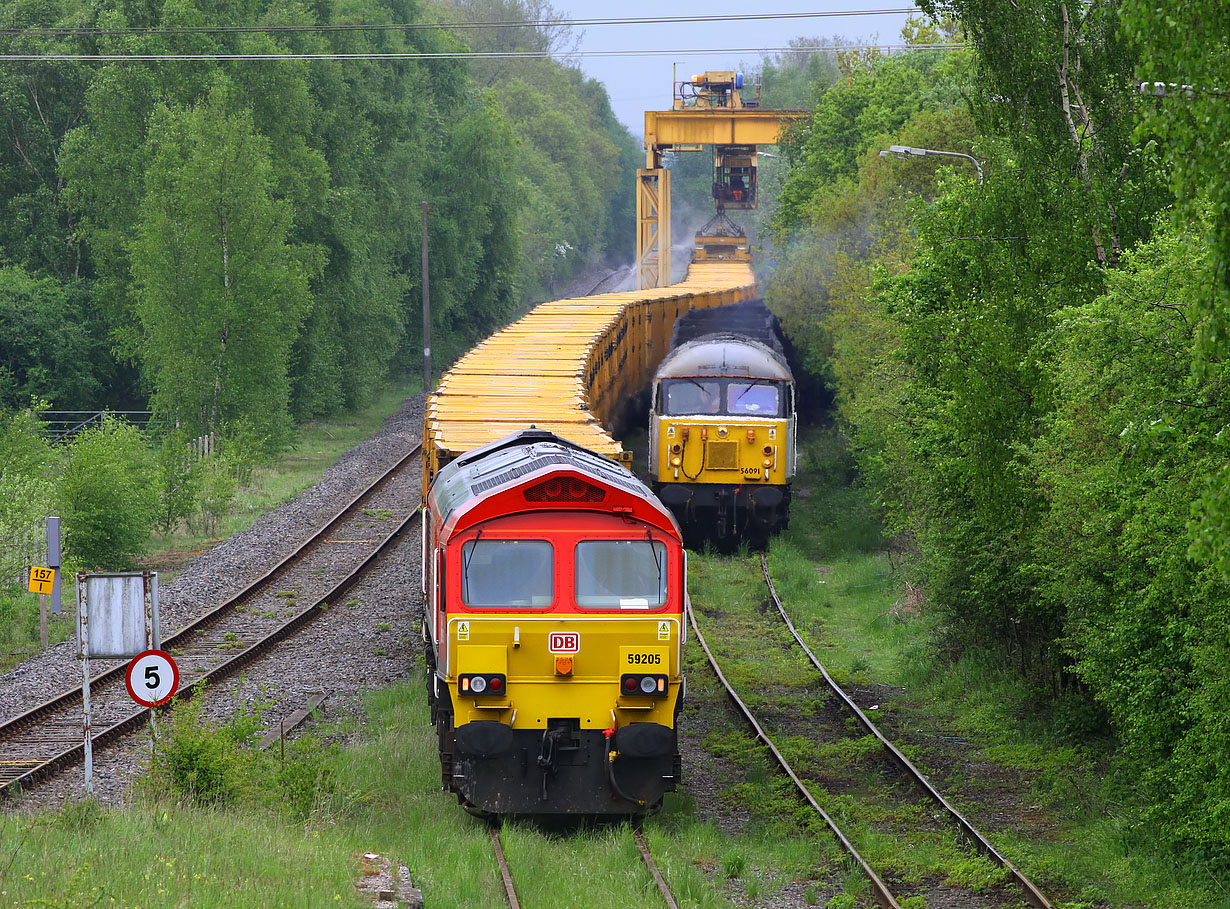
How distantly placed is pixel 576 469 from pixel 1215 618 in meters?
5.25

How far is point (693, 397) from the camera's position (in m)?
24.1

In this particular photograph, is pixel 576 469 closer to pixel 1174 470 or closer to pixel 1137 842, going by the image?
pixel 1174 470

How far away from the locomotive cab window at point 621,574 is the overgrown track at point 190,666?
386 cm

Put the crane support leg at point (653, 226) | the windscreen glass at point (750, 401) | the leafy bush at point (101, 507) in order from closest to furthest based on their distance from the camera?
the windscreen glass at point (750, 401), the leafy bush at point (101, 507), the crane support leg at point (653, 226)

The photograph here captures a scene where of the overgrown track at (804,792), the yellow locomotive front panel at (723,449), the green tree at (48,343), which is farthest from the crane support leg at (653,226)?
the overgrown track at (804,792)

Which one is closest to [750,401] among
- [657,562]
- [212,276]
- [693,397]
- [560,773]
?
[693,397]

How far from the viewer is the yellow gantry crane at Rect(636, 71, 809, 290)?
53.3 meters

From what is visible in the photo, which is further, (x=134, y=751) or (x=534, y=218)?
(x=534, y=218)

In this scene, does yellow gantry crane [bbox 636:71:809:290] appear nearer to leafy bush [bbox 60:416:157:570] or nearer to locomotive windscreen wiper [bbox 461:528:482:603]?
leafy bush [bbox 60:416:157:570]

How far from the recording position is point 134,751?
46.7 feet

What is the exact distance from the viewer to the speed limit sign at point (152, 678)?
10.8 metres

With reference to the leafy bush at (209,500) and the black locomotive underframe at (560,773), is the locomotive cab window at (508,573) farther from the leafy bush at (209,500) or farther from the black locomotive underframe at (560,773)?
the leafy bush at (209,500)

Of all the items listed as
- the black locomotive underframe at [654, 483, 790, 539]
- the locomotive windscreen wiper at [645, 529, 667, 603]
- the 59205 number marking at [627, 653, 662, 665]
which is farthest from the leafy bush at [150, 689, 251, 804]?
the black locomotive underframe at [654, 483, 790, 539]

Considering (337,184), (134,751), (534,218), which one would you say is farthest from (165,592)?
(534,218)
